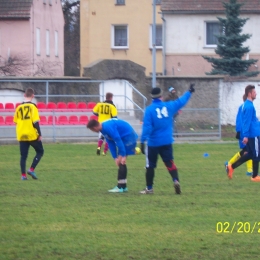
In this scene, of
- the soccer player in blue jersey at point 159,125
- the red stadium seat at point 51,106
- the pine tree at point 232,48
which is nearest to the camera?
the soccer player in blue jersey at point 159,125

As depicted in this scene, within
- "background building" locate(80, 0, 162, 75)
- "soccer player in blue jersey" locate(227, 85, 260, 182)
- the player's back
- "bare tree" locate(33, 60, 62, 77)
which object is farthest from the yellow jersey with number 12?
"background building" locate(80, 0, 162, 75)

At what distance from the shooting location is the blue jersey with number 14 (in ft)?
35.6

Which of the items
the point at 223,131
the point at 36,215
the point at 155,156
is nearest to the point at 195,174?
the point at 155,156

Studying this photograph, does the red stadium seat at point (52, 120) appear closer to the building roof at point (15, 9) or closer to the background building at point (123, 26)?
the building roof at point (15, 9)

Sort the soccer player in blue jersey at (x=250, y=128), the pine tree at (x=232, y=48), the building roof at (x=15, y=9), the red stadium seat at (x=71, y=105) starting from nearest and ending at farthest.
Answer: the soccer player in blue jersey at (x=250, y=128) < the red stadium seat at (x=71, y=105) < the pine tree at (x=232, y=48) < the building roof at (x=15, y=9)

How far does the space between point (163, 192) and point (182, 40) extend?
28773 mm

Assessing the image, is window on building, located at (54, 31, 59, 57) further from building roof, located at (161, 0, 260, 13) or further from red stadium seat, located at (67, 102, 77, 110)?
red stadium seat, located at (67, 102, 77, 110)

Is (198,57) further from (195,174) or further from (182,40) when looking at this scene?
(195,174)

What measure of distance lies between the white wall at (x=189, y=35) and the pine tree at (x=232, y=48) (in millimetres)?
3977

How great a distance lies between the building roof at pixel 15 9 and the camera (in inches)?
1655

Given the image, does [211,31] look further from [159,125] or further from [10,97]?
[159,125]

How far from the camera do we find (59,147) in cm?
2312

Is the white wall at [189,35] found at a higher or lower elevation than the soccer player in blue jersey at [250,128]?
higher
